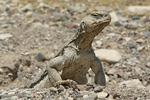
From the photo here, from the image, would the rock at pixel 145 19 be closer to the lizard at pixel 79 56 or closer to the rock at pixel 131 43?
the rock at pixel 131 43

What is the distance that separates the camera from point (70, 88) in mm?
5547

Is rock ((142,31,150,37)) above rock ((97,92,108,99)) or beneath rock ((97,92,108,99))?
beneath

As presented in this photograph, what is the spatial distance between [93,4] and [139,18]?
2.98 metres

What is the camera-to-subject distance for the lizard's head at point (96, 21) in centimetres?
563

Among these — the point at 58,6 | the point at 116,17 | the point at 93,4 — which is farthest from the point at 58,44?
the point at 93,4

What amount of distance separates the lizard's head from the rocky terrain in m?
1.08

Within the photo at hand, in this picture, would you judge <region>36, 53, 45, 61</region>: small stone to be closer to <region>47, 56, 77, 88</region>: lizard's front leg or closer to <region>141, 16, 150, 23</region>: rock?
<region>47, 56, 77, 88</region>: lizard's front leg

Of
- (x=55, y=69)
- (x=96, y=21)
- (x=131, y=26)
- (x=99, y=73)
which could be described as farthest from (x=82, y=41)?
(x=131, y=26)

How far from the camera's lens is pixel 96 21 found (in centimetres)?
564

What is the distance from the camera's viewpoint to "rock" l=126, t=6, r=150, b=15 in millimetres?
14385

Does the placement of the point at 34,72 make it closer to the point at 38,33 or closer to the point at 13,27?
the point at 38,33

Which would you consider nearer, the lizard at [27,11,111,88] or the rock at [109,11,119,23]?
the lizard at [27,11,111,88]

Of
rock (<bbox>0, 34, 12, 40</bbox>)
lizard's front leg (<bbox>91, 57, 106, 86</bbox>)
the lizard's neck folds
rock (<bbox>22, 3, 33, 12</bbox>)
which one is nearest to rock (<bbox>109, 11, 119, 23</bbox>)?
rock (<bbox>22, 3, 33, 12</bbox>)

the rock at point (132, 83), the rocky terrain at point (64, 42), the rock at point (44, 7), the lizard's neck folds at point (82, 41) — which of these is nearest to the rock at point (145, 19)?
the rocky terrain at point (64, 42)
